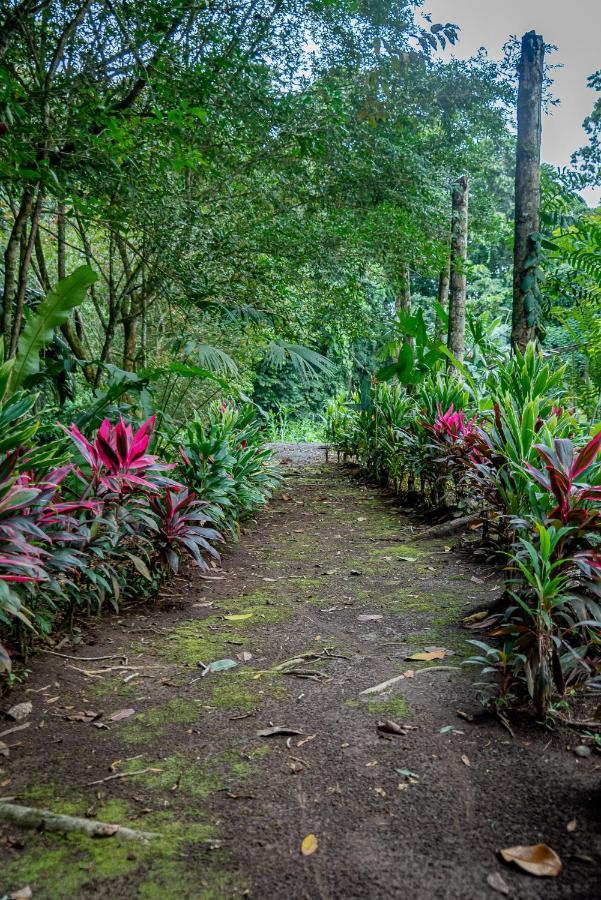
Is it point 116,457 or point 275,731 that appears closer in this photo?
point 275,731

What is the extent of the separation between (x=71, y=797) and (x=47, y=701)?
1.90 feet

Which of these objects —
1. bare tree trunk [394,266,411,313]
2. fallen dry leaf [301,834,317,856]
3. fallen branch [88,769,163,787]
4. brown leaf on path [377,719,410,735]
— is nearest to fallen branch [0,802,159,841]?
fallen branch [88,769,163,787]

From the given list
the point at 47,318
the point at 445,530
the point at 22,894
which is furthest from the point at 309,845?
the point at 445,530

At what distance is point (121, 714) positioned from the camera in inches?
78.7

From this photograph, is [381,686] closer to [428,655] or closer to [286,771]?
[428,655]

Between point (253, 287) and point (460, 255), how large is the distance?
2761 mm

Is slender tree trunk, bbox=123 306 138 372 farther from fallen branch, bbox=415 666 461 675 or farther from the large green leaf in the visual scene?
fallen branch, bbox=415 666 461 675

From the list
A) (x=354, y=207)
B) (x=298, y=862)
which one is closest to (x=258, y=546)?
(x=298, y=862)

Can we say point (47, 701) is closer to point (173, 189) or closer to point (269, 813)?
point (269, 813)

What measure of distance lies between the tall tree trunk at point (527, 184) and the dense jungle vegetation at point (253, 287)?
0.13 feet

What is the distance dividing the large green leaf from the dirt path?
120 centimetres

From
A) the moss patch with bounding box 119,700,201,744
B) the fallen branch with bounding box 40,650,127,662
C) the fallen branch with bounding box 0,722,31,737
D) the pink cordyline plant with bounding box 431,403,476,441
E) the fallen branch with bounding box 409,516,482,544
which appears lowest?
the fallen branch with bounding box 0,722,31,737

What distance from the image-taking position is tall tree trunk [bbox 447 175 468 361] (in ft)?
23.2

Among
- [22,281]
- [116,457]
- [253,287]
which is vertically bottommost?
[116,457]
